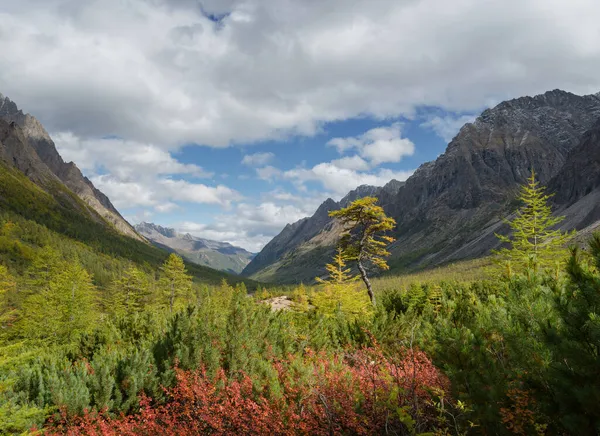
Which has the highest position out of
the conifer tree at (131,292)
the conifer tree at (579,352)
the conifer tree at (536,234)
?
the conifer tree at (536,234)

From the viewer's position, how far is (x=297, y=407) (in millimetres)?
6551

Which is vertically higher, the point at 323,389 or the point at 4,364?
the point at 4,364

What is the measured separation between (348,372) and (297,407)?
1319 mm

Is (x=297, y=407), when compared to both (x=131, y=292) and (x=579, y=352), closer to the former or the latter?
(x=579, y=352)

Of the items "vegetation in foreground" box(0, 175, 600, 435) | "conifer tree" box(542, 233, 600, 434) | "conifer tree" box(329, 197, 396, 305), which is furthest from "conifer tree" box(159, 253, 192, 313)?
"conifer tree" box(542, 233, 600, 434)

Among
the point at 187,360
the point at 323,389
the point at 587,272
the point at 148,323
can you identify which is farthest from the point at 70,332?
the point at 587,272

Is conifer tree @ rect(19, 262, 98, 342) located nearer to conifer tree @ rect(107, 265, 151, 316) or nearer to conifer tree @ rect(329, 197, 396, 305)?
conifer tree @ rect(107, 265, 151, 316)

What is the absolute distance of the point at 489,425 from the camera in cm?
365

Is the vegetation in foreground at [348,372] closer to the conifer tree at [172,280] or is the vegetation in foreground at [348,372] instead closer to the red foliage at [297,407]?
the red foliage at [297,407]

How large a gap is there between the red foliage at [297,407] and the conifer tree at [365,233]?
595 inches

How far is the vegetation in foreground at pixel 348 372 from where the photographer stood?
3.11 m

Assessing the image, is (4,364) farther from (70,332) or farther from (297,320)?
(70,332)

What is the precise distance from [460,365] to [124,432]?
7142 mm

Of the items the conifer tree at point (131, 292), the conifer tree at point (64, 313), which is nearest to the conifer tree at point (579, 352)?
the conifer tree at point (64, 313)
